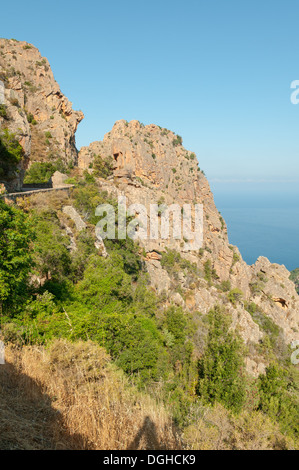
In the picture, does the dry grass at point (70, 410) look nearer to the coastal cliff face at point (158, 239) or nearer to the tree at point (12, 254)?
the tree at point (12, 254)

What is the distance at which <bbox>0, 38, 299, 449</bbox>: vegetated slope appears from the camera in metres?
5.12

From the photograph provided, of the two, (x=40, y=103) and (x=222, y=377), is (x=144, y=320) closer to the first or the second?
(x=222, y=377)

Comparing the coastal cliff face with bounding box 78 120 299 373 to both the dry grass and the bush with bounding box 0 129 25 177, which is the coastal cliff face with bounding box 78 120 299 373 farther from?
the dry grass

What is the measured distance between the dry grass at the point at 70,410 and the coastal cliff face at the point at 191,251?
18.8 m

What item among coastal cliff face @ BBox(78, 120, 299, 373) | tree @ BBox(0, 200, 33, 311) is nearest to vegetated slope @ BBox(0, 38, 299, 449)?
tree @ BBox(0, 200, 33, 311)

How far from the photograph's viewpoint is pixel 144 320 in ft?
41.7

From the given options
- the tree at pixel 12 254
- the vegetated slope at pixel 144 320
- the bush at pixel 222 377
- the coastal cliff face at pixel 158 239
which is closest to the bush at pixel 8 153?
the vegetated slope at pixel 144 320

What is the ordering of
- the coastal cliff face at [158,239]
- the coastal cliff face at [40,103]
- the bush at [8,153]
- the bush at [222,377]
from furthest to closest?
the coastal cliff face at [40,103], the coastal cliff face at [158,239], the bush at [8,153], the bush at [222,377]

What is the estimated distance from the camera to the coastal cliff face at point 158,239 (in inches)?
1056

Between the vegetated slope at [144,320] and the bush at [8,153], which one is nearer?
the vegetated slope at [144,320]

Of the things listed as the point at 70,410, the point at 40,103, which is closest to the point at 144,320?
the point at 70,410

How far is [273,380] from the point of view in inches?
458

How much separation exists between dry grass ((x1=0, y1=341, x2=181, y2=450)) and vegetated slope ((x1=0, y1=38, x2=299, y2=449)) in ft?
0.14

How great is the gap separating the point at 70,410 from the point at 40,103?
40820mm
